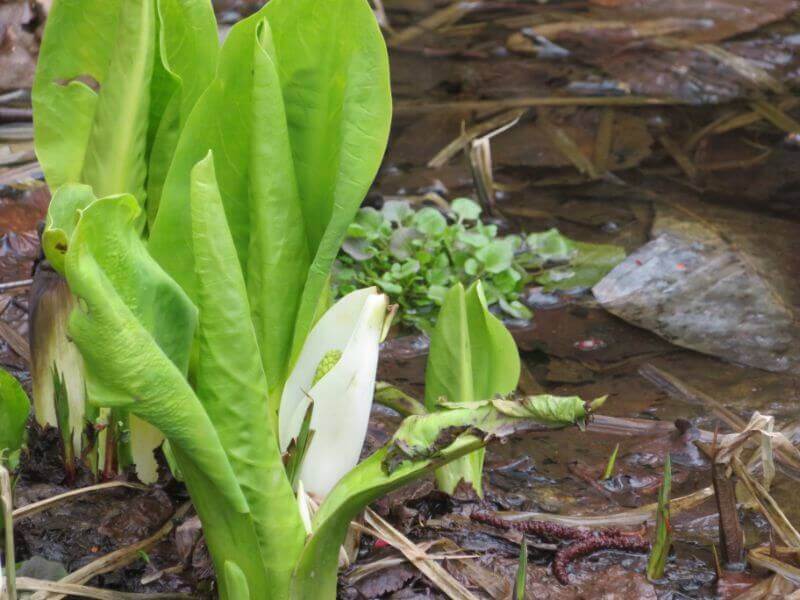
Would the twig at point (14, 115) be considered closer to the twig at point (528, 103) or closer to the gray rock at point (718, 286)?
the twig at point (528, 103)

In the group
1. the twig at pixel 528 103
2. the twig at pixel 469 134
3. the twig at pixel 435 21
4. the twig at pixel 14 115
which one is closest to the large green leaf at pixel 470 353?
the twig at pixel 469 134

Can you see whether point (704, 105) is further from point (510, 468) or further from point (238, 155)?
point (238, 155)

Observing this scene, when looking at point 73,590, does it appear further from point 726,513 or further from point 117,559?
point 726,513

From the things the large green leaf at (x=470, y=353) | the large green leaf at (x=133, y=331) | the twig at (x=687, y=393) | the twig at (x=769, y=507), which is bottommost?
the twig at (x=687, y=393)

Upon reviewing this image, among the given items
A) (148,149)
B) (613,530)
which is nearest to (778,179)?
(613,530)

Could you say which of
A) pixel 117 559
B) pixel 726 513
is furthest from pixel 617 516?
pixel 117 559

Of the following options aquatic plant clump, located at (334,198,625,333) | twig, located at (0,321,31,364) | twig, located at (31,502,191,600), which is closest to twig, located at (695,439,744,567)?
twig, located at (31,502,191,600)
